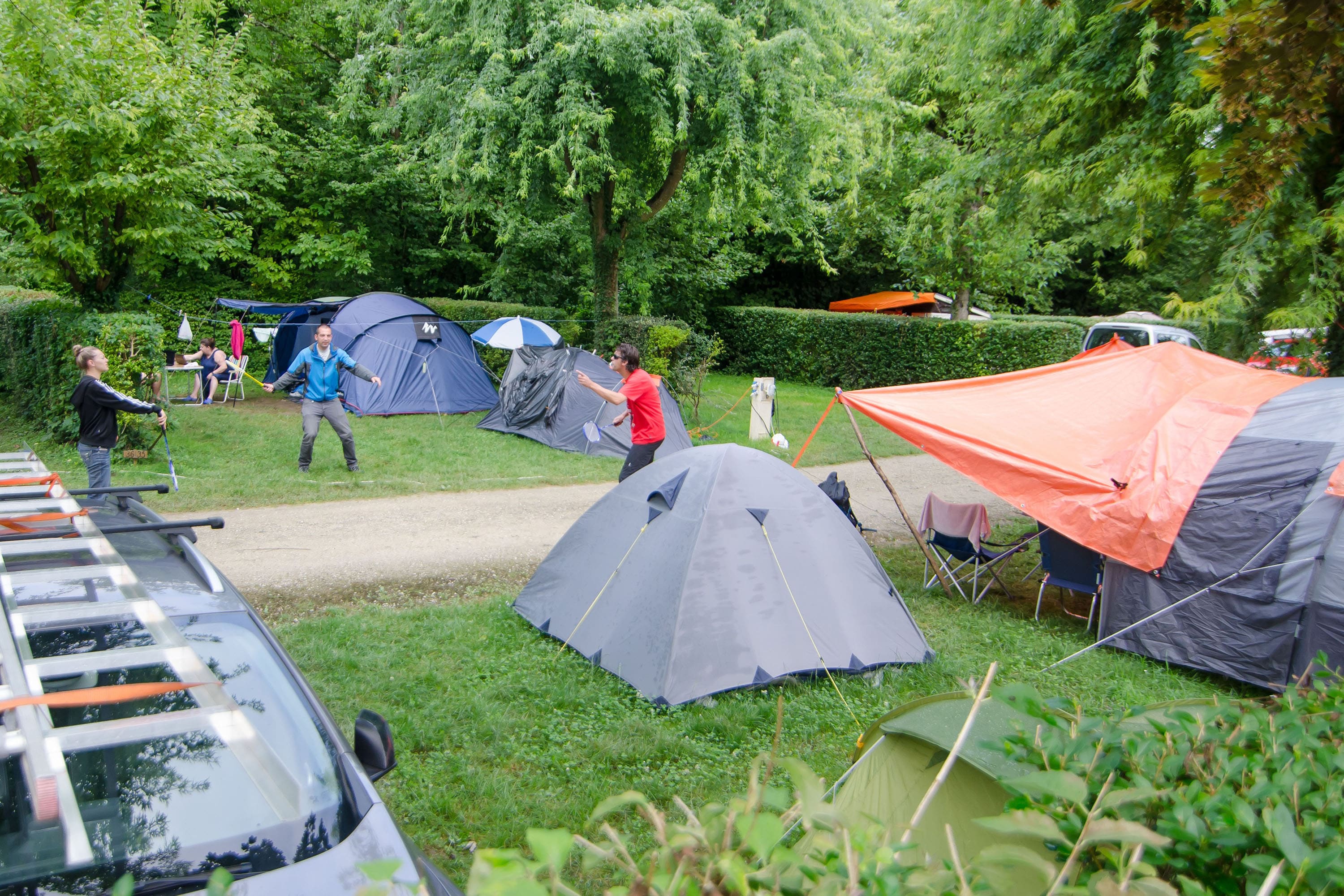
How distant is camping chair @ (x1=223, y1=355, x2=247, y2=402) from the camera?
15786 mm

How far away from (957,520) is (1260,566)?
93.1 inches

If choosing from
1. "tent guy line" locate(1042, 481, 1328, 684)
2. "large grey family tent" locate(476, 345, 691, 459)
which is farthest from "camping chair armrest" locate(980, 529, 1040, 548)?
"large grey family tent" locate(476, 345, 691, 459)

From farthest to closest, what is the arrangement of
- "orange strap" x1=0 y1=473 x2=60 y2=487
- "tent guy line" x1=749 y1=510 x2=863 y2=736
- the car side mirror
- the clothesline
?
the clothesline < "tent guy line" x1=749 y1=510 x2=863 y2=736 < "orange strap" x1=0 y1=473 x2=60 y2=487 < the car side mirror

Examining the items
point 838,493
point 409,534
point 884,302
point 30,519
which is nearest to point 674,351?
point 409,534

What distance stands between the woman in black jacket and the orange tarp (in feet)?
→ 19.7

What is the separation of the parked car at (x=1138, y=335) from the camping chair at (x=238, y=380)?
15531mm

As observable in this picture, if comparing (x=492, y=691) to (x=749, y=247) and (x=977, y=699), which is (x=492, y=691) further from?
(x=749, y=247)

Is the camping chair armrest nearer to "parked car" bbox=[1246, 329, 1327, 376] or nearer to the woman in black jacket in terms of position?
"parked car" bbox=[1246, 329, 1327, 376]

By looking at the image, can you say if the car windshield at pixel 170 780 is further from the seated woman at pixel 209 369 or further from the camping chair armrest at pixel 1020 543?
the seated woman at pixel 209 369

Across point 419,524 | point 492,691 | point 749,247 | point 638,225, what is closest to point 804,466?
point 419,524

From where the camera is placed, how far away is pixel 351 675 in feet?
16.6

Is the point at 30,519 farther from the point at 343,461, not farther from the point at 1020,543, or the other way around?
the point at 343,461

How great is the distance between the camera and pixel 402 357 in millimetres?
14734

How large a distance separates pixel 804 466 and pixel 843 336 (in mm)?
8488
